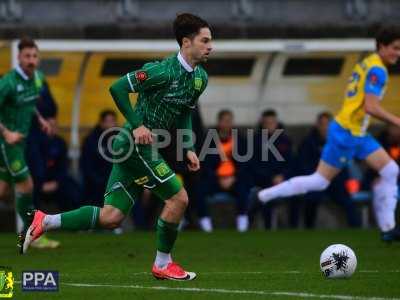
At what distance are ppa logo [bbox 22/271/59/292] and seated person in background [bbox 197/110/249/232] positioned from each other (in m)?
7.49

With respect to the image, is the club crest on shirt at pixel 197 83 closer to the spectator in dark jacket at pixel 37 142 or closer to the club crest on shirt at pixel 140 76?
the club crest on shirt at pixel 140 76

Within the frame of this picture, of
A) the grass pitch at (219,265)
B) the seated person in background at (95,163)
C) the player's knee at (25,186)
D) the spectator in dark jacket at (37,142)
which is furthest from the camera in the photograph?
the seated person in background at (95,163)

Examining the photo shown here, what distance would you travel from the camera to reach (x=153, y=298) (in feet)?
26.4

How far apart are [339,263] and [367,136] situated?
4.14 meters

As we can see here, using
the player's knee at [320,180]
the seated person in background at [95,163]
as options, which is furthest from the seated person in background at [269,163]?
the player's knee at [320,180]

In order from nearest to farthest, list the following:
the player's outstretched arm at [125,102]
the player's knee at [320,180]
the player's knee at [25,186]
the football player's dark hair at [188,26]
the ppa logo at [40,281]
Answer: the ppa logo at [40,281], the player's outstretched arm at [125,102], the football player's dark hair at [188,26], the player's knee at [25,186], the player's knee at [320,180]

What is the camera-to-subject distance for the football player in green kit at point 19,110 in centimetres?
1263

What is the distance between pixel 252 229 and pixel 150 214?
141 cm

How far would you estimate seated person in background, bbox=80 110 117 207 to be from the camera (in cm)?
1639

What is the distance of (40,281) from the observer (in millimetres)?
8922

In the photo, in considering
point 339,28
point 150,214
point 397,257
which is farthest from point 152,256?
point 339,28

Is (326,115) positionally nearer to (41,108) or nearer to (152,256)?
(41,108)

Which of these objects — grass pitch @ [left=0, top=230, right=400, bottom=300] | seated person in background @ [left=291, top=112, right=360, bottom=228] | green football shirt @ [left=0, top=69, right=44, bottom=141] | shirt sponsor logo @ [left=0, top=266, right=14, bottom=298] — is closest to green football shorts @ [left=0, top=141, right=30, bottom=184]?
green football shirt @ [left=0, top=69, right=44, bottom=141]

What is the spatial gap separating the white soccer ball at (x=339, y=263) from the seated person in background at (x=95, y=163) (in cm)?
Answer: 749
